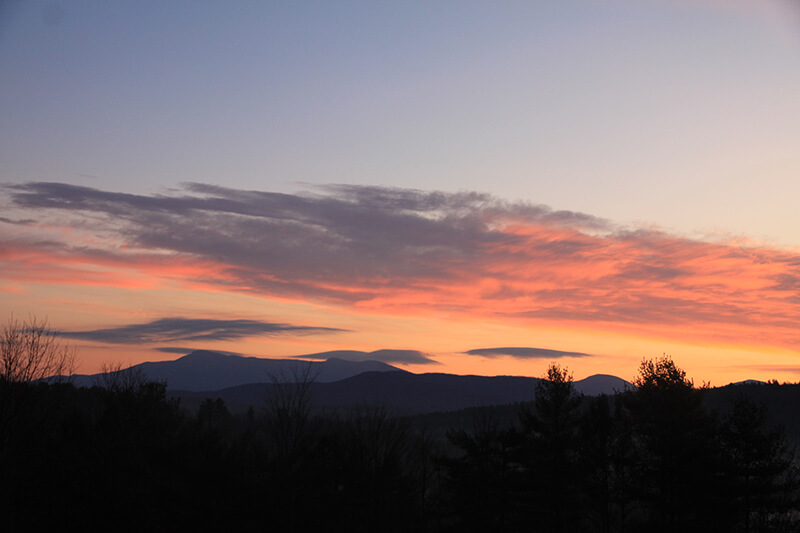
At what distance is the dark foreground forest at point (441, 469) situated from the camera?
33500mm

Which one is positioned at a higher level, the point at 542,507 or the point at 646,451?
the point at 646,451

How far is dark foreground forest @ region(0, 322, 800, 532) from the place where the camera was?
110 feet

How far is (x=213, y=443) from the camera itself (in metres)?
45.4

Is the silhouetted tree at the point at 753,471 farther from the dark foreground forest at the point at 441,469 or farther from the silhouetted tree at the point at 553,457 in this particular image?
the silhouetted tree at the point at 553,457

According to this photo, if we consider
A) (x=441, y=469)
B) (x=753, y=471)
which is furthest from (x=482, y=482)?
(x=753, y=471)

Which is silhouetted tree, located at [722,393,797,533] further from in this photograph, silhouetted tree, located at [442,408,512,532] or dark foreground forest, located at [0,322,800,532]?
silhouetted tree, located at [442,408,512,532]

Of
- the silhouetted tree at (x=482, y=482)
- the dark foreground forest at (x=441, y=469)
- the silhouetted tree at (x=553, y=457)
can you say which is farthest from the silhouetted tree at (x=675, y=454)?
the silhouetted tree at (x=482, y=482)

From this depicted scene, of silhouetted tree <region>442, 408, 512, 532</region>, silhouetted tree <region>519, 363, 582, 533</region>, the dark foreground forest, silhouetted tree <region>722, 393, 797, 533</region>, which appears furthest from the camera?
silhouetted tree <region>442, 408, 512, 532</region>

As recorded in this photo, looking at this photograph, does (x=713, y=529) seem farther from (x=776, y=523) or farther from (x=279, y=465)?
(x=279, y=465)

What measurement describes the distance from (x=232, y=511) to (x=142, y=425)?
9.11m

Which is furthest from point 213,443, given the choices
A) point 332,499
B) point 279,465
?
point 332,499

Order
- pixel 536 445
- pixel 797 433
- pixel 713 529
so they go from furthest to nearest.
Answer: pixel 797 433 → pixel 536 445 → pixel 713 529

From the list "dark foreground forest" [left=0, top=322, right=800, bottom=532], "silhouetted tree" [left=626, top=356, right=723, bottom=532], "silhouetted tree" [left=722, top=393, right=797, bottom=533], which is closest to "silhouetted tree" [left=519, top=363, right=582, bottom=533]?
"dark foreground forest" [left=0, top=322, right=800, bottom=532]

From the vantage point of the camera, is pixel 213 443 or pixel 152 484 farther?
pixel 213 443
